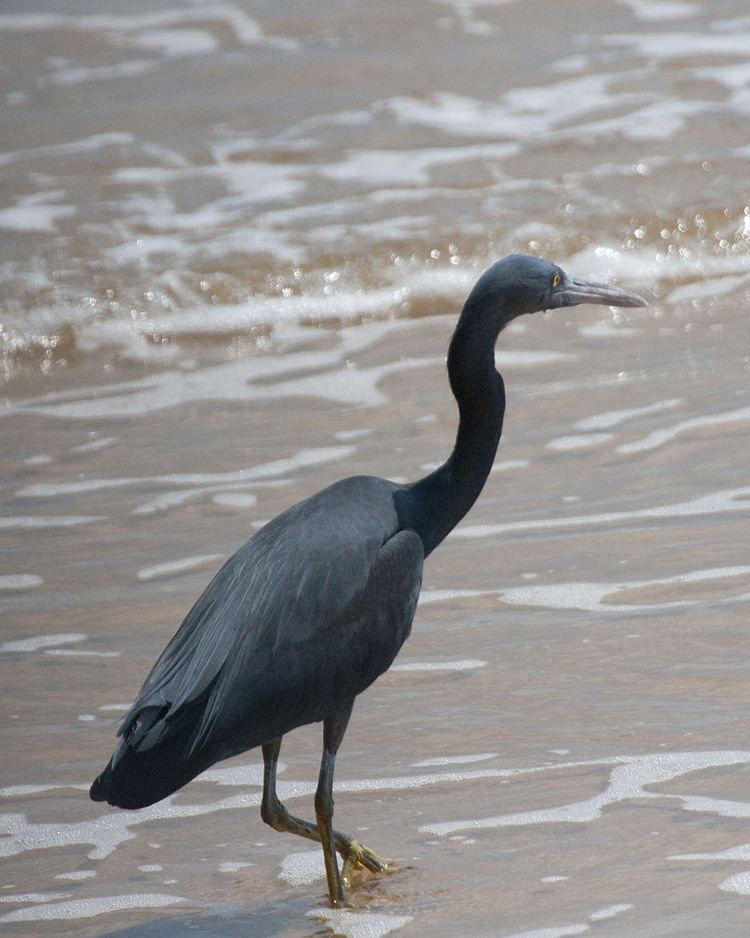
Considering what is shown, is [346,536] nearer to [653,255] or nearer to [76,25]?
[653,255]

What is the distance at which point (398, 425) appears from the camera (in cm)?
707

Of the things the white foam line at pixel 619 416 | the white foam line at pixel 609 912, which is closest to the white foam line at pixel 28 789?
the white foam line at pixel 609 912

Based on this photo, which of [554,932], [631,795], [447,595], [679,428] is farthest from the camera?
→ [679,428]

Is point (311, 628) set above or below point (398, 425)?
below

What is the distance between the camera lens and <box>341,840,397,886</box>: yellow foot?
12.3 feet

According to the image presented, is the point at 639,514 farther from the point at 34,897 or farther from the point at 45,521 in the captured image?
the point at 34,897

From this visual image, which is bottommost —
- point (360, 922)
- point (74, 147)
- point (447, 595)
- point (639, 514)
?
point (360, 922)

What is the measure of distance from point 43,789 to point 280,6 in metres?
10.9

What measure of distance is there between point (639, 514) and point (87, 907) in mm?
2779

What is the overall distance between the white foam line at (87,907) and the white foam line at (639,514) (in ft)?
7.78

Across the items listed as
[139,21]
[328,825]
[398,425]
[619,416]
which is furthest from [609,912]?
[139,21]

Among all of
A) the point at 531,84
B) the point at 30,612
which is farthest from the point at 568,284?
the point at 531,84

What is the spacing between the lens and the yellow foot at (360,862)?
3.75m

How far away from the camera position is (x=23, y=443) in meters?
7.32
